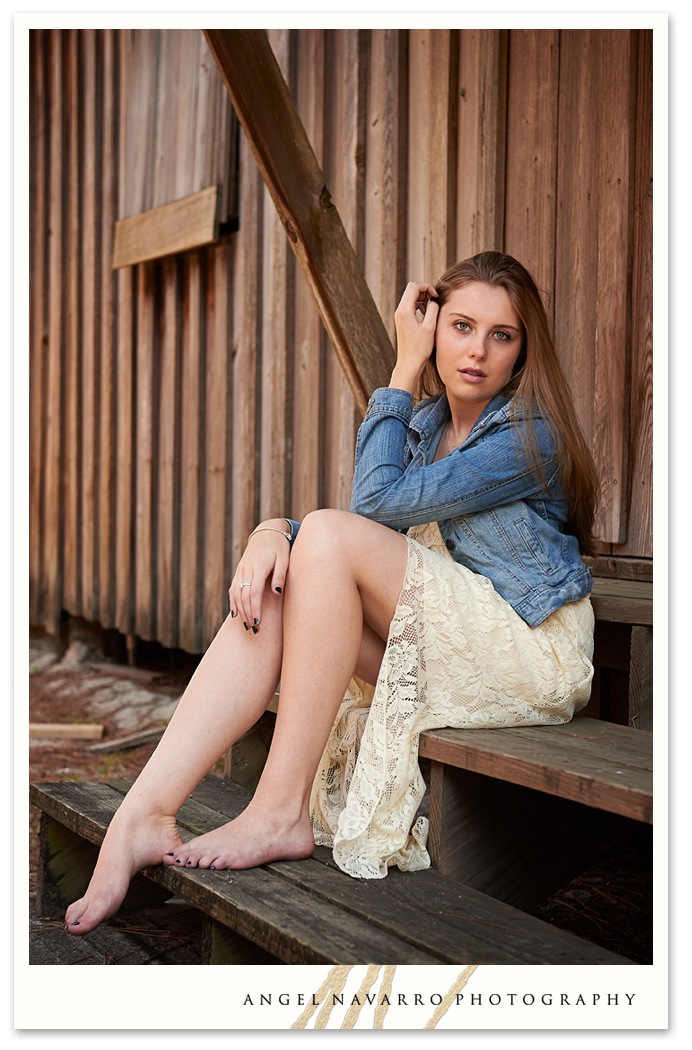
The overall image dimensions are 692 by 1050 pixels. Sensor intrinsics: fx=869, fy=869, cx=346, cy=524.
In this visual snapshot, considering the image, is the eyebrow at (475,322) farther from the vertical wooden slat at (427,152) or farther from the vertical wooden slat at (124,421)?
the vertical wooden slat at (124,421)

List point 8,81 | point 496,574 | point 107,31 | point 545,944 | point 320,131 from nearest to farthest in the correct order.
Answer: point 545,944 < point 8,81 < point 496,574 < point 320,131 < point 107,31

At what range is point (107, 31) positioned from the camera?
15.5ft

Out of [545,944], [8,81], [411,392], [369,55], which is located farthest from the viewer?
[369,55]

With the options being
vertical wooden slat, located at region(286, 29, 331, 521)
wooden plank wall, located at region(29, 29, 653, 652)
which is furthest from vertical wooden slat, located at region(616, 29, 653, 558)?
vertical wooden slat, located at region(286, 29, 331, 521)

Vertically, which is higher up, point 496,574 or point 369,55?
point 369,55

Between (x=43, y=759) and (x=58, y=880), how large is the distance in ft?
4.82

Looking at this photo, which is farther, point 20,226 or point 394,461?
point 394,461

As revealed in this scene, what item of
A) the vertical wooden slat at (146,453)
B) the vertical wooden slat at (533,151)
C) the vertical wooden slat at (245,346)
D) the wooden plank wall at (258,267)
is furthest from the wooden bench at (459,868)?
the vertical wooden slat at (146,453)

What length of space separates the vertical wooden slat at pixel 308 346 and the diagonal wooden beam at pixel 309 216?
1115 mm

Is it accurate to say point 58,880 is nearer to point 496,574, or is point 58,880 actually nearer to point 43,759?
point 496,574

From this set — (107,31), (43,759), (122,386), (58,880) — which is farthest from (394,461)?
(107,31)

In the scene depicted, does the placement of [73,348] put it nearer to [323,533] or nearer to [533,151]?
[533,151]

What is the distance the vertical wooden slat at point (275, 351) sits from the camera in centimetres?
357

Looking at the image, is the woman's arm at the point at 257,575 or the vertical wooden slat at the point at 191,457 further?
the vertical wooden slat at the point at 191,457
